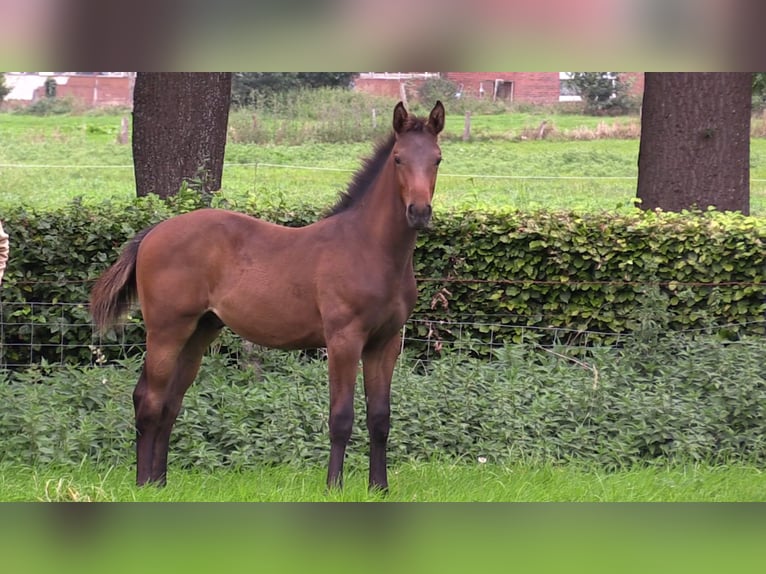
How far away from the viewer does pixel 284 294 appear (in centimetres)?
537

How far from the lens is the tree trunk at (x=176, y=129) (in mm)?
Answer: 9414

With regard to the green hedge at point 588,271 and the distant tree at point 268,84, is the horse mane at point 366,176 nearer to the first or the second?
the green hedge at point 588,271

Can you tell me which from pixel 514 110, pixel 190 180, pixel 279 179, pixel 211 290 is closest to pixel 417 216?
pixel 211 290

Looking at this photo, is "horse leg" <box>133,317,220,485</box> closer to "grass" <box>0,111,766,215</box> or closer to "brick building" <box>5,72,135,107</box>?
"grass" <box>0,111,766,215</box>

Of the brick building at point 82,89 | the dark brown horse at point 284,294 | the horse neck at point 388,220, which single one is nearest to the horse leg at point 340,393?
the dark brown horse at point 284,294

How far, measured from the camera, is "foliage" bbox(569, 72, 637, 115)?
23656 mm

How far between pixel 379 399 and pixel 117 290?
1742 mm

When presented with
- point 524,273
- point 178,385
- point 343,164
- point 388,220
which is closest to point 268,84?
point 343,164

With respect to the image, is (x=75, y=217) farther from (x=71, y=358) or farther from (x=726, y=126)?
(x=726, y=126)

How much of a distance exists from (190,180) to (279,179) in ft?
30.0

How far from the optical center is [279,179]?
18547 millimetres

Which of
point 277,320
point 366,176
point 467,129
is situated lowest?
point 277,320

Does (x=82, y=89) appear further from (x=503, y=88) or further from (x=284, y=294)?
(x=284, y=294)

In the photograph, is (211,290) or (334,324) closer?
(334,324)
